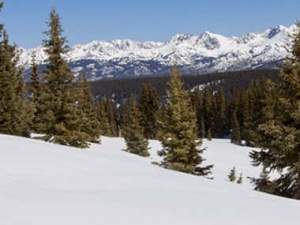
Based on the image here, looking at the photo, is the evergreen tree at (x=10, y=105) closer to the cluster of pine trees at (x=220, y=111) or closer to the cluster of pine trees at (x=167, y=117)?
the cluster of pine trees at (x=167, y=117)

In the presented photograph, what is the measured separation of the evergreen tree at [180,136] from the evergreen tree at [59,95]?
20.4 feet

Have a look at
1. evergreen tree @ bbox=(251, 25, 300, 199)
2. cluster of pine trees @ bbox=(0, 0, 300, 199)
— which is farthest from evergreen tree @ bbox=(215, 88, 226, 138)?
evergreen tree @ bbox=(251, 25, 300, 199)

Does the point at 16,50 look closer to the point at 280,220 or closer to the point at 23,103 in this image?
the point at 23,103

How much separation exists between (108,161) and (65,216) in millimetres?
7572

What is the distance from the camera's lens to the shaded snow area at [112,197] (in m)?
8.47

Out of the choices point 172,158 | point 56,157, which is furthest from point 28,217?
point 172,158

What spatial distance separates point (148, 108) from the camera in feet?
297

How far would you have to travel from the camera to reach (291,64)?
1991 centimetres

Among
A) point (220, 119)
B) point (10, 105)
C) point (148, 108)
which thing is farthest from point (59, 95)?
point (220, 119)

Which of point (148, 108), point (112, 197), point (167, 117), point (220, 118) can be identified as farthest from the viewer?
point (220, 118)

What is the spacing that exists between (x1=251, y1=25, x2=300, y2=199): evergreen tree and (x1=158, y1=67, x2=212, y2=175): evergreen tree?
411 inches

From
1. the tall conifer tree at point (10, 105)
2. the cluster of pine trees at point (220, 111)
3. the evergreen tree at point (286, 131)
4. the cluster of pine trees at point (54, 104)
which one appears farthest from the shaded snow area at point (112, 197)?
the cluster of pine trees at point (220, 111)

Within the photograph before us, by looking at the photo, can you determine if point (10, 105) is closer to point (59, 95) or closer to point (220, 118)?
point (59, 95)

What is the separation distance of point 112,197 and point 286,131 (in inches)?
418
